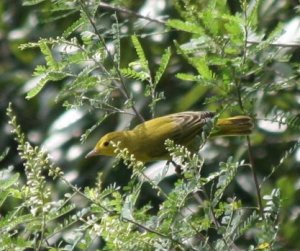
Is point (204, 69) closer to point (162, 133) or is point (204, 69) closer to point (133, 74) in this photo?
point (133, 74)

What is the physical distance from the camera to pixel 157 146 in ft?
17.8

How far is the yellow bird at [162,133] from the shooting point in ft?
16.4

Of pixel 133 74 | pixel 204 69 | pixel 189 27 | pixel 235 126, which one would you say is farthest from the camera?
pixel 235 126

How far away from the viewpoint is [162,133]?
17.7 feet

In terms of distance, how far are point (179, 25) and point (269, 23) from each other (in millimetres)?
2214

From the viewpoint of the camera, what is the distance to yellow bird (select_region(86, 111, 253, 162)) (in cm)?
501

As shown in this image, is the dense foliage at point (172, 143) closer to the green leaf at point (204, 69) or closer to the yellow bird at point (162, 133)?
the green leaf at point (204, 69)

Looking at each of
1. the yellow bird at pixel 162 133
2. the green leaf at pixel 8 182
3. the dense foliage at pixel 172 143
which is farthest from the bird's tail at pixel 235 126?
the green leaf at pixel 8 182

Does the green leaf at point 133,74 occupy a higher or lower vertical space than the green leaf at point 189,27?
lower

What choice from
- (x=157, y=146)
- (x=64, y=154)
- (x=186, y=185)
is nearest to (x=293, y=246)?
(x=157, y=146)

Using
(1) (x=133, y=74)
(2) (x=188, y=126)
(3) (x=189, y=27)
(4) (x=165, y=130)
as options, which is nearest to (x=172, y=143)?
(3) (x=189, y=27)

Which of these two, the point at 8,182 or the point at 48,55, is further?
the point at 48,55

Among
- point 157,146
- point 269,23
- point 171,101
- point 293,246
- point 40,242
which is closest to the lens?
point 40,242

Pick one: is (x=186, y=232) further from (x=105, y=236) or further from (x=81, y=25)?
(x=81, y=25)
